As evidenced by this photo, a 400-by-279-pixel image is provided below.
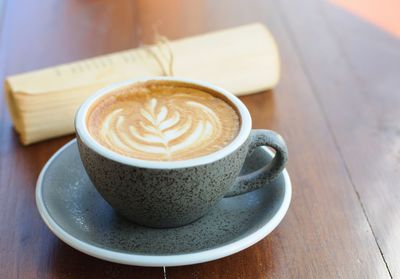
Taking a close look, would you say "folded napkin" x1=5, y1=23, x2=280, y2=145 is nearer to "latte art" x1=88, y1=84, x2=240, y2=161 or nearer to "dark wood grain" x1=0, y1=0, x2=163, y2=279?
"dark wood grain" x1=0, y1=0, x2=163, y2=279

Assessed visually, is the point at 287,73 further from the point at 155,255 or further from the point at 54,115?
the point at 155,255

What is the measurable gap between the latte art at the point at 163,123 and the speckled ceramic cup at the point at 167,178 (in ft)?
0.08

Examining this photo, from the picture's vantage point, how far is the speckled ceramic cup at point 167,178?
564mm

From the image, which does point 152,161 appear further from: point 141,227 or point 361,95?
point 361,95

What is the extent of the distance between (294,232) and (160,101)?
0.23 meters

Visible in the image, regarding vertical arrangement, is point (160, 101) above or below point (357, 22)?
above

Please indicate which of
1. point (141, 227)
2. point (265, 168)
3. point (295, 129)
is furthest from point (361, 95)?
point (141, 227)

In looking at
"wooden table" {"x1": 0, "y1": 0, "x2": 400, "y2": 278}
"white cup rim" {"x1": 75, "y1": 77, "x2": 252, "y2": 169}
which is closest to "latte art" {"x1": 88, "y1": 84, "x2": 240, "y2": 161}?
"white cup rim" {"x1": 75, "y1": 77, "x2": 252, "y2": 169}

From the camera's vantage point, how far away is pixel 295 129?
0.86 m

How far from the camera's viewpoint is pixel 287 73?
3.34ft

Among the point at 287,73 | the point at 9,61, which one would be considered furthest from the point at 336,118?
the point at 9,61

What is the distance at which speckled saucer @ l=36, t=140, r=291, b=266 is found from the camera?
55cm

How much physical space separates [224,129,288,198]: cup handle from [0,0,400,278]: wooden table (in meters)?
0.06

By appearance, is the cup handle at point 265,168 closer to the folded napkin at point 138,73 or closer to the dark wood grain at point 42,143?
the dark wood grain at point 42,143
